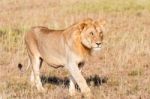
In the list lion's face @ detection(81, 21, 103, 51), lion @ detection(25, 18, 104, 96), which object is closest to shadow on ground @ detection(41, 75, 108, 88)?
lion @ detection(25, 18, 104, 96)

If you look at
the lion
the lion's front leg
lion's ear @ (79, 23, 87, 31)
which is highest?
lion's ear @ (79, 23, 87, 31)

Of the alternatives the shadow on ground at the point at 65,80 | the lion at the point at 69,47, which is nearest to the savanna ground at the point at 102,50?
the shadow on ground at the point at 65,80

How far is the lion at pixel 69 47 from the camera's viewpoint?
21.3 ft

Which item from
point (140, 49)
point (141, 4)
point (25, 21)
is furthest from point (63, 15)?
point (140, 49)

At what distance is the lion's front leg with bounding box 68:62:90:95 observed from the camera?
261 inches

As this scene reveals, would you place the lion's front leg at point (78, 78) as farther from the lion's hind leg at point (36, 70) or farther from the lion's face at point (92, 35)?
the lion's hind leg at point (36, 70)

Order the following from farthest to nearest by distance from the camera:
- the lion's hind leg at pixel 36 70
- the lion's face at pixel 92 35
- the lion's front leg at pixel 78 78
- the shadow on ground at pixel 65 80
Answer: the shadow on ground at pixel 65 80 < the lion's hind leg at pixel 36 70 < the lion's front leg at pixel 78 78 < the lion's face at pixel 92 35

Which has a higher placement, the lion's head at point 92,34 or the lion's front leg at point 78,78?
the lion's head at point 92,34

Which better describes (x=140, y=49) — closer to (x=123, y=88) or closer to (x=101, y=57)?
(x=101, y=57)

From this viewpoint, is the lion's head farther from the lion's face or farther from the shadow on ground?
the shadow on ground

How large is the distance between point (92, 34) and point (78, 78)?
67 cm

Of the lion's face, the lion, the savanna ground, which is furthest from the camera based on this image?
the savanna ground

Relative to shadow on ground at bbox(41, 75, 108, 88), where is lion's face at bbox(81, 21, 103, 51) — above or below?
above

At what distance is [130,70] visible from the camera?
874 cm
